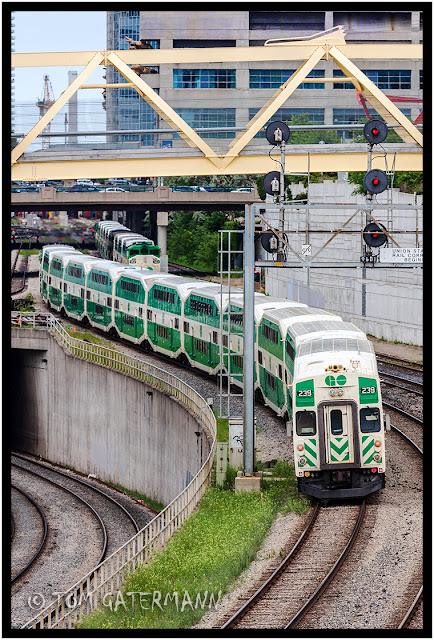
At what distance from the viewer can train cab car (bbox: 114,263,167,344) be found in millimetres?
46438

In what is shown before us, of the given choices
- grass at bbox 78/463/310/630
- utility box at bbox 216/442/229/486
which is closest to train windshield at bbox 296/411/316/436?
grass at bbox 78/463/310/630

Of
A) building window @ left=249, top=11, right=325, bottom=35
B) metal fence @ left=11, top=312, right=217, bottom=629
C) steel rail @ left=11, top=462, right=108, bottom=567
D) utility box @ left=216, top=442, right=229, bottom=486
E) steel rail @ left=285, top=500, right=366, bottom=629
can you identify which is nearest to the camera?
steel rail @ left=285, top=500, right=366, bottom=629

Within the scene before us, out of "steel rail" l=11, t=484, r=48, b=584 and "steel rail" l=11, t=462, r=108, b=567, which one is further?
"steel rail" l=11, t=462, r=108, b=567

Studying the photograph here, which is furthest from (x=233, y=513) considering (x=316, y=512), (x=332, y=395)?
(x=332, y=395)

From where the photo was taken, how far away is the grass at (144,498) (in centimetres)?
3816

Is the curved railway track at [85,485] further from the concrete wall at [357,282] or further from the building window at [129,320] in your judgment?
the concrete wall at [357,282]

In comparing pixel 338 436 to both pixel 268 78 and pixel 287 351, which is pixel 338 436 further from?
pixel 268 78

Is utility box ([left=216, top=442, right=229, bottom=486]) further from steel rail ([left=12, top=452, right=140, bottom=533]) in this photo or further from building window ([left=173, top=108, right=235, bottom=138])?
building window ([left=173, top=108, right=235, bottom=138])

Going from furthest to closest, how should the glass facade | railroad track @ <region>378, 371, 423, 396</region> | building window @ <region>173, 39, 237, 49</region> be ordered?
the glass facade < building window @ <region>173, 39, 237, 49</region> < railroad track @ <region>378, 371, 423, 396</region>

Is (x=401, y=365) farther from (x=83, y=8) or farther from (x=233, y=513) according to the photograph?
(x=83, y=8)

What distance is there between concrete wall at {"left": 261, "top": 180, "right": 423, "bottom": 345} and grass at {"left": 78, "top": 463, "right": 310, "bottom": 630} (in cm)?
2072

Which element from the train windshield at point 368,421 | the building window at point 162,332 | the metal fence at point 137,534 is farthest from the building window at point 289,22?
the train windshield at point 368,421

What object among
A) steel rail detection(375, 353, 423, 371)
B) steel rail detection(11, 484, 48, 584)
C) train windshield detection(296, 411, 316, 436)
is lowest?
steel rail detection(11, 484, 48, 584)

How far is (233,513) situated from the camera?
22188 mm
